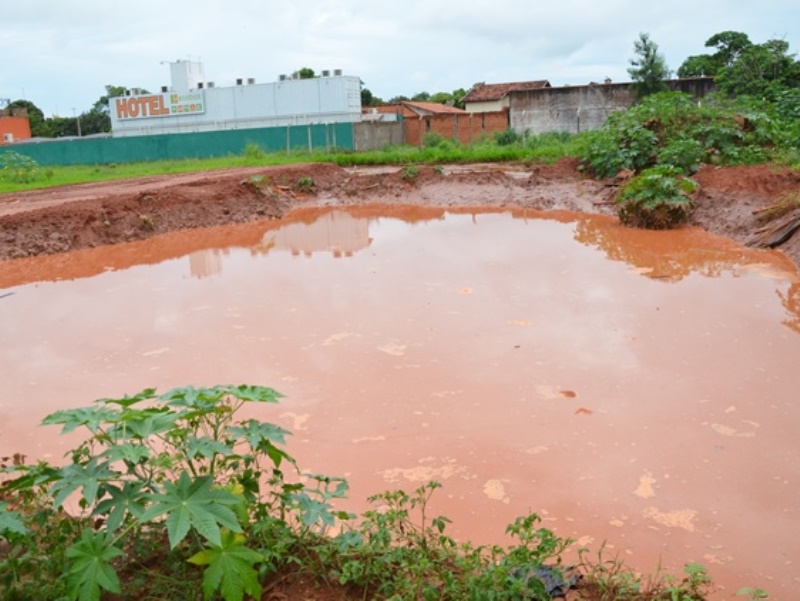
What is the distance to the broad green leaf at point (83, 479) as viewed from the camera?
237 cm

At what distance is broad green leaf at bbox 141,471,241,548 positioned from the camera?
223 centimetres

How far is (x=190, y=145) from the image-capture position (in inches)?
1294

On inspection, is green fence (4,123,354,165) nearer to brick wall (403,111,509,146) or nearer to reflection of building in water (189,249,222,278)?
brick wall (403,111,509,146)

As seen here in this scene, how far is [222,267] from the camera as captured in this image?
11547mm

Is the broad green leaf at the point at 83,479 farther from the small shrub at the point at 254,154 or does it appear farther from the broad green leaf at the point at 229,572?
the small shrub at the point at 254,154

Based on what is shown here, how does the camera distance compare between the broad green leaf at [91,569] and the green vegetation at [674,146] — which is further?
the green vegetation at [674,146]

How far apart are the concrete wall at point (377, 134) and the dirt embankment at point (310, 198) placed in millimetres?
8489

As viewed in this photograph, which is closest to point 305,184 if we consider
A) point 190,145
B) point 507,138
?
point 507,138

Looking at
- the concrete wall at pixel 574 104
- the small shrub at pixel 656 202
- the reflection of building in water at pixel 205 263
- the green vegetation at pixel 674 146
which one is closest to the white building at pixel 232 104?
the concrete wall at pixel 574 104

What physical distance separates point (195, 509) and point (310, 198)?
17490 millimetres

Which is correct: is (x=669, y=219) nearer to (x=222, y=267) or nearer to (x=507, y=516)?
(x=222, y=267)

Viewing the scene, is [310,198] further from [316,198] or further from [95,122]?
[95,122]

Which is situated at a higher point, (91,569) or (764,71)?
(764,71)

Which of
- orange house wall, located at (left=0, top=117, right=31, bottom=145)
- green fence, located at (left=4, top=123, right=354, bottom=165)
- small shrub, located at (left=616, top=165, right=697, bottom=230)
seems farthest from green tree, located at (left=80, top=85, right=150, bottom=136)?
small shrub, located at (left=616, top=165, right=697, bottom=230)
